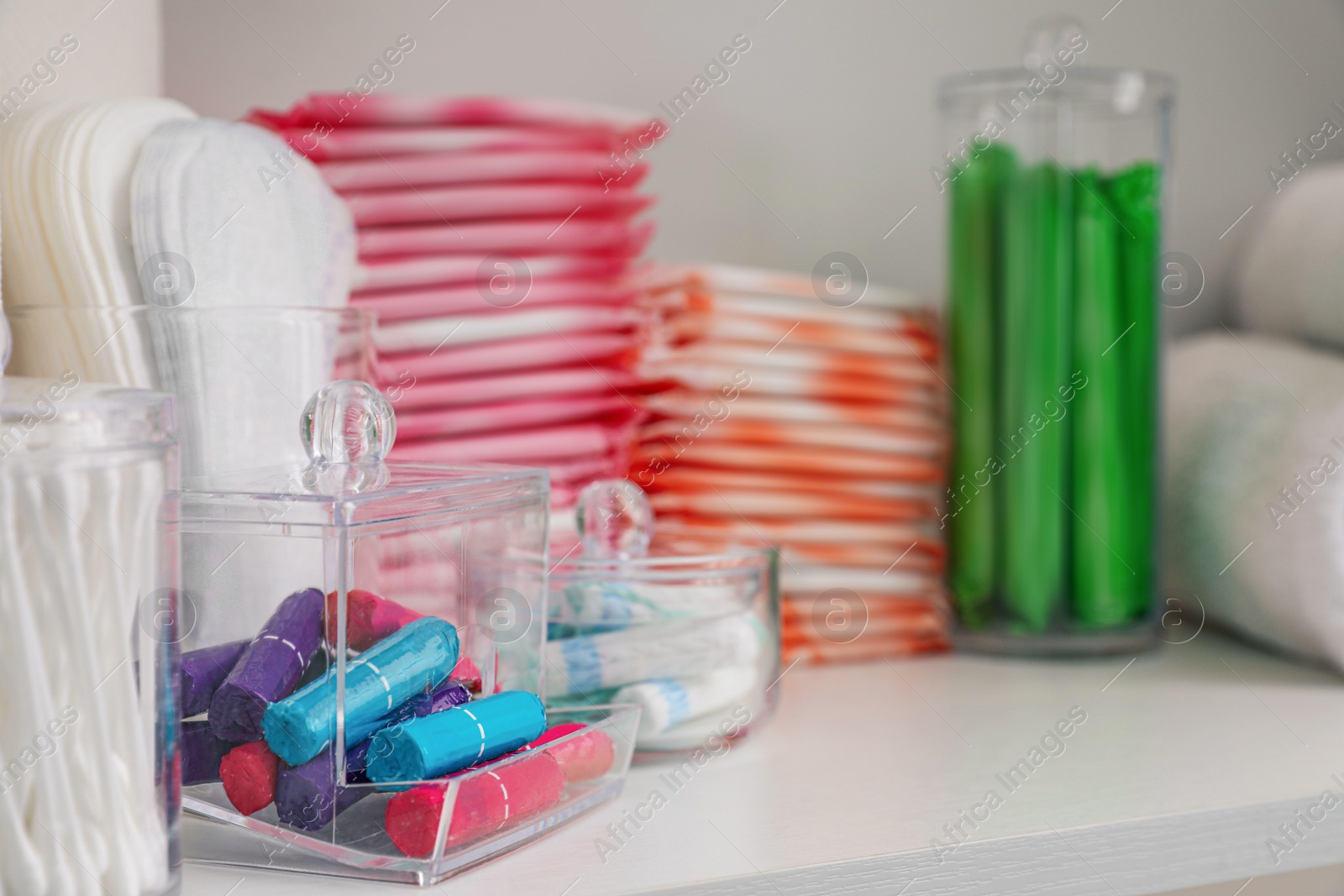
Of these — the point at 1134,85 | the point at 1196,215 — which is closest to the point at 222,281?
the point at 1134,85

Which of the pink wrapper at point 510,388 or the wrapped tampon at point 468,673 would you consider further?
the pink wrapper at point 510,388

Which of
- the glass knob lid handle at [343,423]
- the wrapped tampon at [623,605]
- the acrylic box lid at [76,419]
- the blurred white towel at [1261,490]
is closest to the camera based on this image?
the acrylic box lid at [76,419]

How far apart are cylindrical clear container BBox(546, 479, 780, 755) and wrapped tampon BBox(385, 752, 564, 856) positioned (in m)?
0.09

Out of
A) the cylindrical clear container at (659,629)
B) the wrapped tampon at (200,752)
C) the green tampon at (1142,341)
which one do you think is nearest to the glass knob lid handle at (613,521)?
the cylindrical clear container at (659,629)

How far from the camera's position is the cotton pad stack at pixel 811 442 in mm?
658

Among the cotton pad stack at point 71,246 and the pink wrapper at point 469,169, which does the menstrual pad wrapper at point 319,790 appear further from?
the pink wrapper at point 469,169

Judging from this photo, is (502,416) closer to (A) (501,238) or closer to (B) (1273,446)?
(A) (501,238)

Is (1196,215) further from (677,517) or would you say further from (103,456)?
(103,456)

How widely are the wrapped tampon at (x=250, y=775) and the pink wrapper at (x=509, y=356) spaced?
0.25 metres

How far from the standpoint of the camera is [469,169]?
1.93ft

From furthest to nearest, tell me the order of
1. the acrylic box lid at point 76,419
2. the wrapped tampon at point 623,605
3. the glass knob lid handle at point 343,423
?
the wrapped tampon at point 623,605 < the glass knob lid handle at point 343,423 < the acrylic box lid at point 76,419

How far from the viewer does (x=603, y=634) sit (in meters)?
0.51

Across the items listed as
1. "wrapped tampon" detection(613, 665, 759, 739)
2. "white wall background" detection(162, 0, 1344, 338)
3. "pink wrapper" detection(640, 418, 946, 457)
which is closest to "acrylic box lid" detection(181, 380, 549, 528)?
"wrapped tampon" detection(613, 665, 759, 739)

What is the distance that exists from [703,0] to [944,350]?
0.28 m
